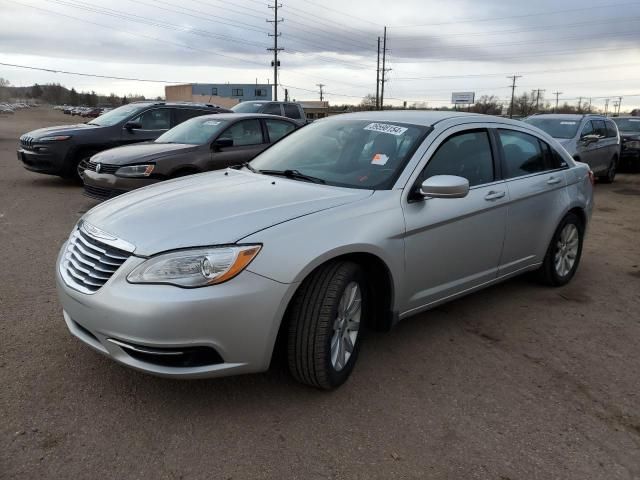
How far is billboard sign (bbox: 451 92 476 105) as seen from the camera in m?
95.9

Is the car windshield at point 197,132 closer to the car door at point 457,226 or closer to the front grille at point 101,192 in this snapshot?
the front grille at point 101,192

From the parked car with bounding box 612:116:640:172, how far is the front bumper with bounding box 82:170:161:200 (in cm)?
1431

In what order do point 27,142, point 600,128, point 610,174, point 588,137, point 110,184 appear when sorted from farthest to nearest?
1. point 610,174
2. point 600,128
3. point 588,137
4. point 27,142
5. point 110,184

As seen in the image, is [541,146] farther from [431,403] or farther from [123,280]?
[123,280]

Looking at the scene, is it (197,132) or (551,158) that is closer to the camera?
(551,158)

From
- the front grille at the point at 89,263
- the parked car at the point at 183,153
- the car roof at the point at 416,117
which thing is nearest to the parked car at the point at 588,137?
the parked car at the point at 183,153

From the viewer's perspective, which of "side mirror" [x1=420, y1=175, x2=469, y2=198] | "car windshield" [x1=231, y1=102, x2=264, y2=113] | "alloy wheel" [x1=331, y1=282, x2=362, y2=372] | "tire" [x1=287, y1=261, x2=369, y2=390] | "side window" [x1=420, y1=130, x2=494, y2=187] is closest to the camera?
"tire" [x1=287, y1=261, x2=369, y2=390]

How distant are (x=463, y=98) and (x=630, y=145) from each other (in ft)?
280

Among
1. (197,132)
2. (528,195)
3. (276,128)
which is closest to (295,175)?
(528,195)

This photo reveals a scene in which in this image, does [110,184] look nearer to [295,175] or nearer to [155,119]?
[155,119]

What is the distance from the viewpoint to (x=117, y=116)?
10.7 meters

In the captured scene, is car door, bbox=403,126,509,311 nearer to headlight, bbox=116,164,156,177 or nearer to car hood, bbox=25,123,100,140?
headlight, bbox=116,164,156,177

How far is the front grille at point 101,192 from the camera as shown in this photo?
7.39 m

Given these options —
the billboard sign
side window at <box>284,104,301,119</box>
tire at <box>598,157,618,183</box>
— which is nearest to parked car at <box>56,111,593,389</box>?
tire at <box>598,157,618,183</box>
